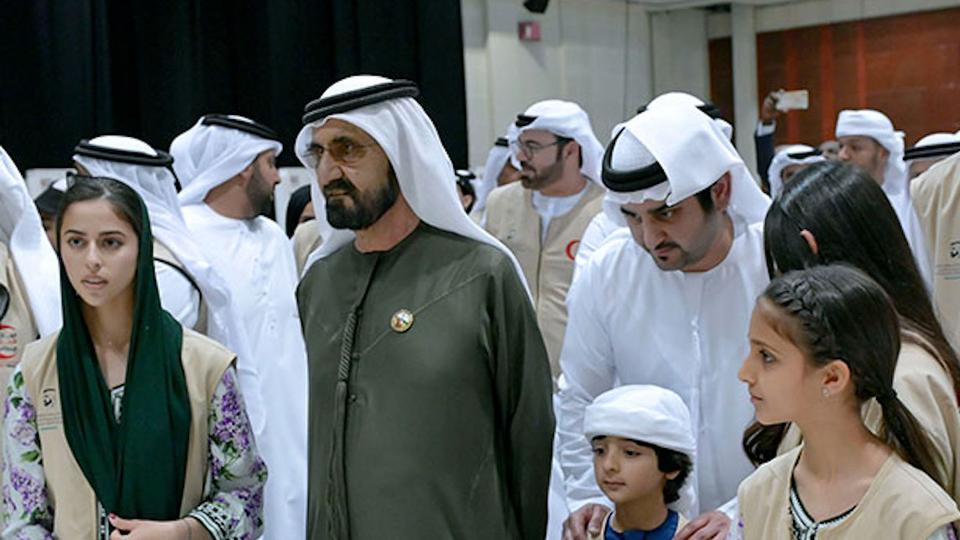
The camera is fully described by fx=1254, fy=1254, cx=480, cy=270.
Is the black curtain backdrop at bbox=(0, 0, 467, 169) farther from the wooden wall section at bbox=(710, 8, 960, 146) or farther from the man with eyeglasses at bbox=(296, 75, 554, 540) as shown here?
the man with eyeglasses at bbox=(296, 75, 554, 540)

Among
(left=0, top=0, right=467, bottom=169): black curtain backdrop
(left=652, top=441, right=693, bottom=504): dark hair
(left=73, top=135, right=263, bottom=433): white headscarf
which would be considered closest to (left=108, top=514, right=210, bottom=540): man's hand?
(left=652, top=441, right=693, bottom=504): dark hair

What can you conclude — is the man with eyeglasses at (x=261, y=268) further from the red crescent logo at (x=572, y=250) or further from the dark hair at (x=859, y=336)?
the dark hair at (x=859, y=336)

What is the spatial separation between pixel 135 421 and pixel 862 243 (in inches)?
59.0

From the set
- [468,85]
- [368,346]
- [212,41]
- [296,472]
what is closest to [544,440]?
[368,346]

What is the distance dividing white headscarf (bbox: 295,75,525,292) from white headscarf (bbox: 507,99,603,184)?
9.28 feet

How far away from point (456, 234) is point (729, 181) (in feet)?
2.03

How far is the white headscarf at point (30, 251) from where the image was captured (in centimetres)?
328

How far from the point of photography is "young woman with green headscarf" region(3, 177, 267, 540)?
261 cm

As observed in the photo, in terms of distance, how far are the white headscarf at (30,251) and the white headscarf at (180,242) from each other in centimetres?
38

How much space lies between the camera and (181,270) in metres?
3.75

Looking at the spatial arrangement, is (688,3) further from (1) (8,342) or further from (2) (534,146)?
(1) (8,342)

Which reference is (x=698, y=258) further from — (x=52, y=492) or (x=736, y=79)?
(x=736, y=79)

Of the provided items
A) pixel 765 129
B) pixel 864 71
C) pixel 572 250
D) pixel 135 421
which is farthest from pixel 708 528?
pixel 864 71

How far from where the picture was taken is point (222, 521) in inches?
104
